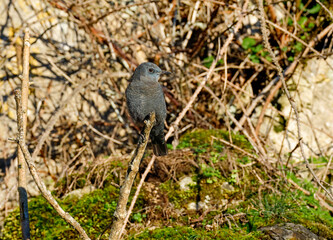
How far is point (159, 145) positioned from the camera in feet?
10.9

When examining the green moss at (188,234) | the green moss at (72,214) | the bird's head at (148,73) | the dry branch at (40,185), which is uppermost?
the bird's head at (148,73)

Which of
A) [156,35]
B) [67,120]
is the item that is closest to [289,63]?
[156,35]

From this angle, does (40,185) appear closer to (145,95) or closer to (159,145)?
(145,95)

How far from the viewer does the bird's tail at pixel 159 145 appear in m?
3.29

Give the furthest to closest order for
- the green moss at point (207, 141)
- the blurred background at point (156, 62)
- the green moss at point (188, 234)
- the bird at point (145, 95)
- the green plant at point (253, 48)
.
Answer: the green plant at point (253, 48) → the blurred background at point (156, 62) → the green moss at point (207, 141) → the bird at point (145, 95) → the green moss at point (188, 234)

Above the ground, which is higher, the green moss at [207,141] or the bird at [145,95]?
the bird at [145,95]

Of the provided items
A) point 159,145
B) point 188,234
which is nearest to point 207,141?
point 159,145

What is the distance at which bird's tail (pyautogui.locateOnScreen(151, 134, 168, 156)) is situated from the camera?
3291 mm

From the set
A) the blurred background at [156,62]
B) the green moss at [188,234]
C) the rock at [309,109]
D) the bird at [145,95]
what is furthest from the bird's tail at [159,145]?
the rock at [309,109]

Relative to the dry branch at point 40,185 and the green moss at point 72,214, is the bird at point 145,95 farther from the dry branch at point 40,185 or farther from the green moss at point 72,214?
the dry branch at point 40,185

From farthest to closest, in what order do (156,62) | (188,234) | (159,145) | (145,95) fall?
1. (156,62)
2. (159,145)
3. (145,95)
4. (188,234)

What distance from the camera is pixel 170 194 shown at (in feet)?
10.8

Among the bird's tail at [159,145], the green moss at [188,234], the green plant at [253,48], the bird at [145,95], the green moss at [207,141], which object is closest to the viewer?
the green moss at [188,234]

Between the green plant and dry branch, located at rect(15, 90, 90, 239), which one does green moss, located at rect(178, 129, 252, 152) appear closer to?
the green plant
